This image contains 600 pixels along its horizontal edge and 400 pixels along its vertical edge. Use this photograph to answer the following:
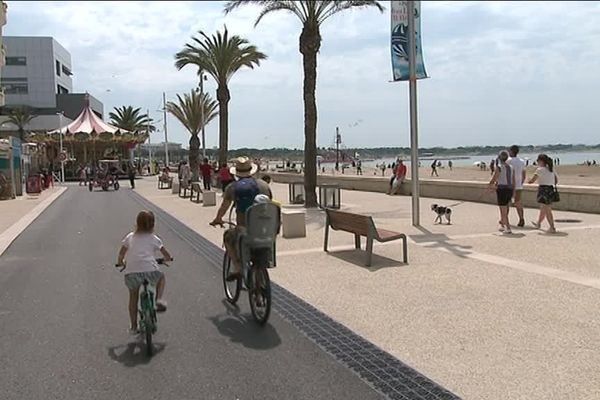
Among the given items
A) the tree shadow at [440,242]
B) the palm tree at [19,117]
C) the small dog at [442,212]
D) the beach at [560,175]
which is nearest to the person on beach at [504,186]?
the tree shadow at [440,242]

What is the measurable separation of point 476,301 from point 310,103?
564 inches

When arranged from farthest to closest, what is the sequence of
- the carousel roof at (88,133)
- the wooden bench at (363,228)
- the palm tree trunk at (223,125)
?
the carousel roof at (88,133) → the palm tree trunk at (223,125) → the wooden bench at (363,228)

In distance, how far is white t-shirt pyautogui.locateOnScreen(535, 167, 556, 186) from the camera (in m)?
12.2

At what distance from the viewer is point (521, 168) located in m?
13.1

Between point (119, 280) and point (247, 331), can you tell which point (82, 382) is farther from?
point (119, 280)

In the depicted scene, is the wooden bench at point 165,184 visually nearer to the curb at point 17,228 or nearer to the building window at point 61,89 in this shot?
the curb at point 17,228

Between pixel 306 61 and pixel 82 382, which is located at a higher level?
pixel 306 61

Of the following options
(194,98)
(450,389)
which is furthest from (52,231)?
(194,98)

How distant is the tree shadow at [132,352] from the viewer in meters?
5.30

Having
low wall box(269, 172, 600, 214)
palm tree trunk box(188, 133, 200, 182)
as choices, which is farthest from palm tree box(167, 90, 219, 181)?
low wall box(269, 172, 600, 214)

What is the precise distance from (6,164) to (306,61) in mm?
16648

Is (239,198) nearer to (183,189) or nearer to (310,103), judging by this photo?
(310,103)

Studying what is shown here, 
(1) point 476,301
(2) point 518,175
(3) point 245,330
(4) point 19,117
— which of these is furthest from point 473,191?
(4) point 19,117

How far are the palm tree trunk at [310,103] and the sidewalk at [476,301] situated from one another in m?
7.60
